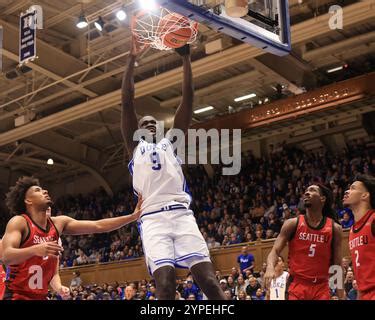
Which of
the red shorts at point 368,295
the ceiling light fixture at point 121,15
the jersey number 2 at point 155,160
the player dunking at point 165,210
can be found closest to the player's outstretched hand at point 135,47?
the player dunking at point 165,210

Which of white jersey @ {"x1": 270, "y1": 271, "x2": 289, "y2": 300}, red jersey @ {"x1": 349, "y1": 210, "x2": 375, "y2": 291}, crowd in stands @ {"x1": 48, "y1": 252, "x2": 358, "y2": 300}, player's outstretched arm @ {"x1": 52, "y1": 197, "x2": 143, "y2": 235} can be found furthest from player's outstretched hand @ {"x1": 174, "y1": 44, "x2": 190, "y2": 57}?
crowd in stands @ {"x1": 48, "y1": 252, "x2": 358, "y2": 300}

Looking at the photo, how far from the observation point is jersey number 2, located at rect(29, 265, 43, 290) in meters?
4.64

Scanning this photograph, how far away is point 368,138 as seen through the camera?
67.1 ft

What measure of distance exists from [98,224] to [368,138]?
1675cm

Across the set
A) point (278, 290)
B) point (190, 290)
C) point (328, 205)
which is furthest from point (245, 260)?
point (328, 205)

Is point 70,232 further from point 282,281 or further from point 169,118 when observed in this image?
point 169,118

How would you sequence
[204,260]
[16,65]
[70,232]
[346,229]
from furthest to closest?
A: [16,65]
[346,229]
[70,232]
[204,260]

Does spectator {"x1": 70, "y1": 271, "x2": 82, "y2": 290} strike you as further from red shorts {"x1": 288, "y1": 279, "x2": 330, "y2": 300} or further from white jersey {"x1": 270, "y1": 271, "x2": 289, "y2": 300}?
red shorts {"x1": 288, "y1": 279, "x2": 330, "y2": 300}

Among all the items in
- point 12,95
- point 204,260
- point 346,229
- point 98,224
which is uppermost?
point 12,95

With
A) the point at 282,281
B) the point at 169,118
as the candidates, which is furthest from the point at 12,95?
the point at 282,281

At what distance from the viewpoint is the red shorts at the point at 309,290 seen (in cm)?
544

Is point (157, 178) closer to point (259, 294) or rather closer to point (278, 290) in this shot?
point (278, 290)
